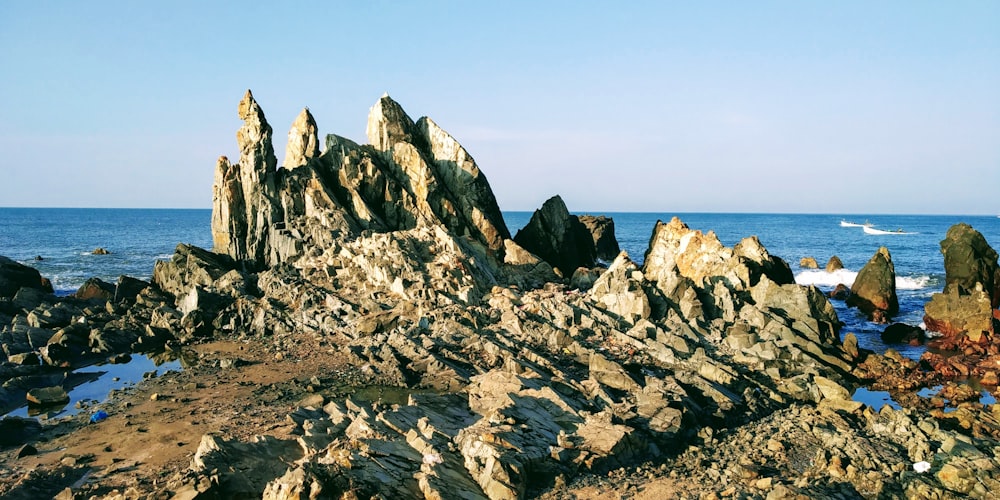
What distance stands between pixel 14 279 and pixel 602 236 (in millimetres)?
47348

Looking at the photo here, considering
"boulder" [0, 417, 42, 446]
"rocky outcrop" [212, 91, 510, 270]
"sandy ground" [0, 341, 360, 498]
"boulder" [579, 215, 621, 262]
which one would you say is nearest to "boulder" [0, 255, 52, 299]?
"rocky outcrop" [212, 91, 510, 270]

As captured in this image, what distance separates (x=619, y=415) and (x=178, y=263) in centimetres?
3105

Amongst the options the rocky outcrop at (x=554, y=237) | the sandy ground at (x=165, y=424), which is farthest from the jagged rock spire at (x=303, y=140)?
the sandy ground at (x=165, y=424)

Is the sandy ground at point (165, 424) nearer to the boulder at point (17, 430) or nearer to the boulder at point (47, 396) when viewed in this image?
the boulder at point (17, 430)

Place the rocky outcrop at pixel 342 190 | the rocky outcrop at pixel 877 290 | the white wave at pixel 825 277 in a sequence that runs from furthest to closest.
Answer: the white wave at pixel 825 277 < the rocky outcrop at pixel 877 290 < the rocky outcrop at pixel 342 190

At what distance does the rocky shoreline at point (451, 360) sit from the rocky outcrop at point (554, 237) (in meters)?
0.23

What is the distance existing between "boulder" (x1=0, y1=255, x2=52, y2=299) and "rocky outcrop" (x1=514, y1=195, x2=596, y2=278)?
3302 centimetres

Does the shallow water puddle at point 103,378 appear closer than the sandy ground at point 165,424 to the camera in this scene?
No

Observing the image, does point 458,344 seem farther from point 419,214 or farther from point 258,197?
point 258,197

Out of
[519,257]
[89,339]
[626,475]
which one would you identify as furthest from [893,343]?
[89,339]

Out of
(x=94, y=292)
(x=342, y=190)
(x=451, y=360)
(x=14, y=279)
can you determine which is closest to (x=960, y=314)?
(x=451, y=360)

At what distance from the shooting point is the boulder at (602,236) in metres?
61.2

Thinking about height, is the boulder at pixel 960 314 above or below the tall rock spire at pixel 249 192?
below

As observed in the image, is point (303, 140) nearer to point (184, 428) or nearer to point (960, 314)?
point (184, 428)
